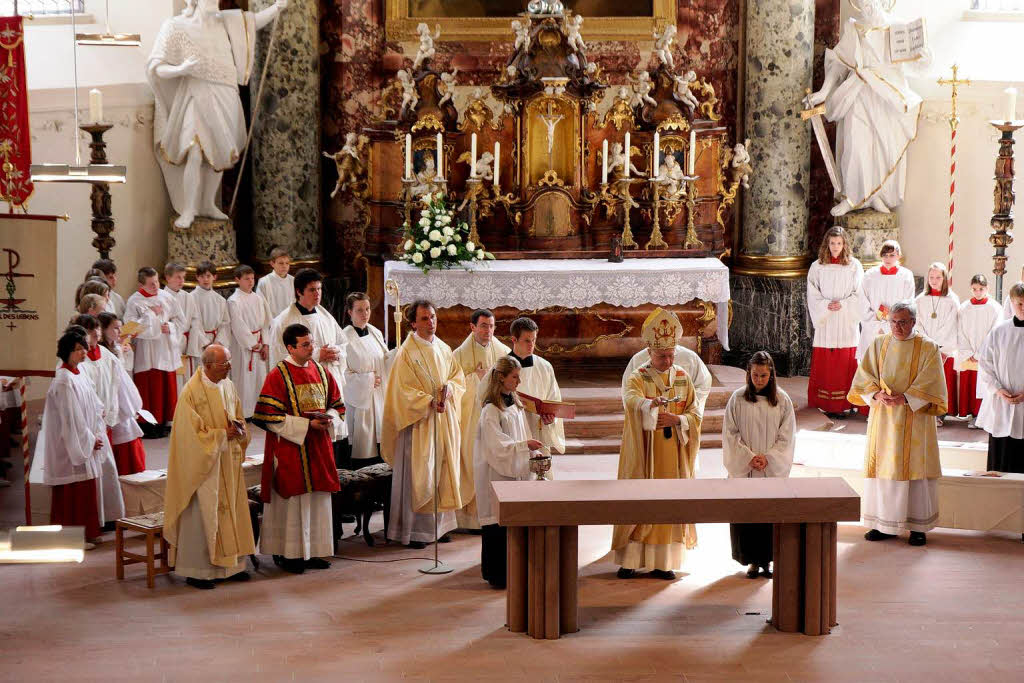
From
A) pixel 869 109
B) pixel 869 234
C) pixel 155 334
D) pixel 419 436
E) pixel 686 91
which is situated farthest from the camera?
pixel 869 234

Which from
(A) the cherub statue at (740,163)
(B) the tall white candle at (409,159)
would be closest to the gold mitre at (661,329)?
(B) the tall white candle at (409,159)

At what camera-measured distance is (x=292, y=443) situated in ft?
28.8

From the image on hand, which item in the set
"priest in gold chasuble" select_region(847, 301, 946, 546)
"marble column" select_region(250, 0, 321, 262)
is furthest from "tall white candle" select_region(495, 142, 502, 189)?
"priest in gold chasuble" select_region(847, 301, 946, 546)

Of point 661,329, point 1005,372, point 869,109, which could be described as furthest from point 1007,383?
point 869,109

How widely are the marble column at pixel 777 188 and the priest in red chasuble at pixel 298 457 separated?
23.3 feet

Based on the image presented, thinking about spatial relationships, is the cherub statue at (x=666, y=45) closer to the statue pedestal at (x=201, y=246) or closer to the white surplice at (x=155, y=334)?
the statue pedestal at (x=201, y=246)

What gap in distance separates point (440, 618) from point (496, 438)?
1.11 meters

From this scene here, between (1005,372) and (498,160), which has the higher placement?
(498,160)

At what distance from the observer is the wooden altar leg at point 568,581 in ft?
25.6

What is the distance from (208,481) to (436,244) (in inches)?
188

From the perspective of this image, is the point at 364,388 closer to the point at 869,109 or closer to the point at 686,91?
the point at 686,91

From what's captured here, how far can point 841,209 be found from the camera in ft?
47.8

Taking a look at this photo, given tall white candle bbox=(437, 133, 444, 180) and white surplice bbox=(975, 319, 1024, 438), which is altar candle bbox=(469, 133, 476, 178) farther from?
white surplice bbox=(975, 319, 1024, 438)

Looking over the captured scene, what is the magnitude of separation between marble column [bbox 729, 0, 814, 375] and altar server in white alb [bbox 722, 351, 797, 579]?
6.16 m
